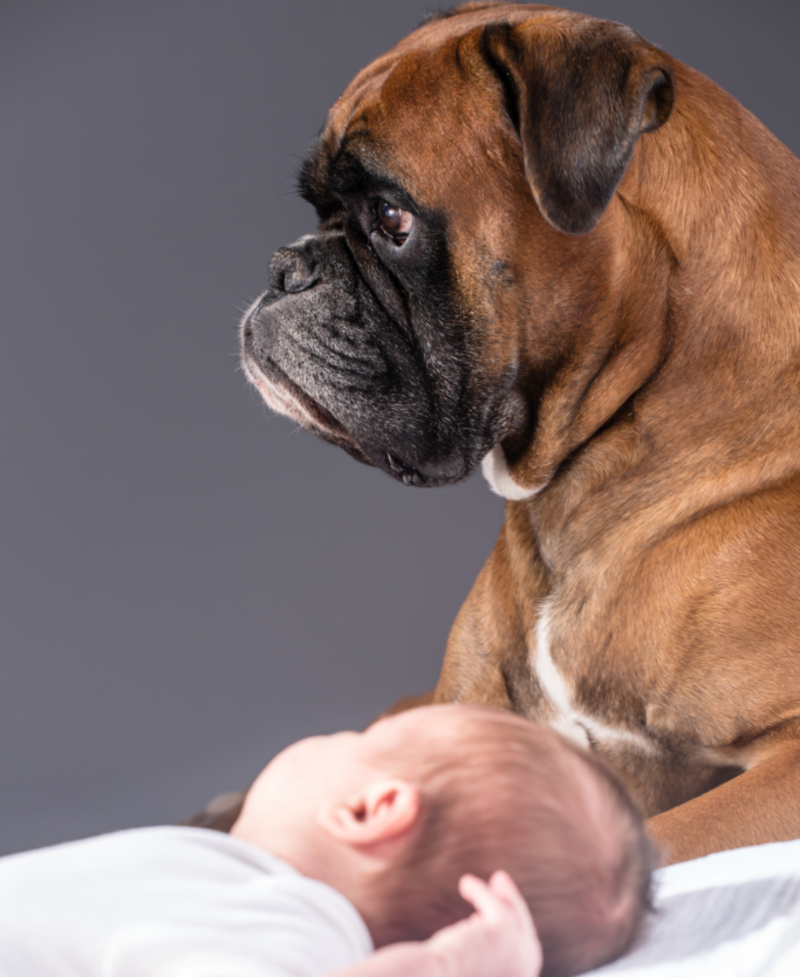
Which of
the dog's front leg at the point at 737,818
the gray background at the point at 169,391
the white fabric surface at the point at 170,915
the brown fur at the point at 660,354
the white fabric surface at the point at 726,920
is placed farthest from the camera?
the gray background at the point at 169,391

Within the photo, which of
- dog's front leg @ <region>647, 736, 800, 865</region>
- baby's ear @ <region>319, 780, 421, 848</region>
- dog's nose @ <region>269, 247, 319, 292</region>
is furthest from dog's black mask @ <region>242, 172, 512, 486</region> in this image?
baby's ear @ <region>319, 780, 421, 848</region>

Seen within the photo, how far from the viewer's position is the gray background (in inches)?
88.8

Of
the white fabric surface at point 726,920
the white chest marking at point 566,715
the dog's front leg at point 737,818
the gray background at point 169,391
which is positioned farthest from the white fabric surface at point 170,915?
the gray background at point 169,391

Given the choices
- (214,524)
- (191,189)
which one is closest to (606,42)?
(191,189)

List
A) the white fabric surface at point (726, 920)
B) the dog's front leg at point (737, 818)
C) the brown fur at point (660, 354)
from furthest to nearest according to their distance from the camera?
the brown fur at point (660, 354)
the dog's front leg at point (737, 818)
the white fabric surface at point (726, 920)

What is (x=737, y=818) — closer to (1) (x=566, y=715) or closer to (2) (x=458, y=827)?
(1) (x=566, y=715)

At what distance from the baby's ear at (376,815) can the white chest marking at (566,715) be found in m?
0.60

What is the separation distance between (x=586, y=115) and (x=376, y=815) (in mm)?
820

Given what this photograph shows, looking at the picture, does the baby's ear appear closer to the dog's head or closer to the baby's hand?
the baby's hand

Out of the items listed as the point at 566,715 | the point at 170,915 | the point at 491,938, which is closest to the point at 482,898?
the point at 491,938

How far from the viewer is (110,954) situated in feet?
2.57

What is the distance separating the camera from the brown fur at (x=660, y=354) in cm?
132

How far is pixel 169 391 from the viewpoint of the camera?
2361 millimetres

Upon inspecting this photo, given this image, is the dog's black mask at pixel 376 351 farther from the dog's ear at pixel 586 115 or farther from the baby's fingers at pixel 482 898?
the baby's fingers at pixel 482 898
